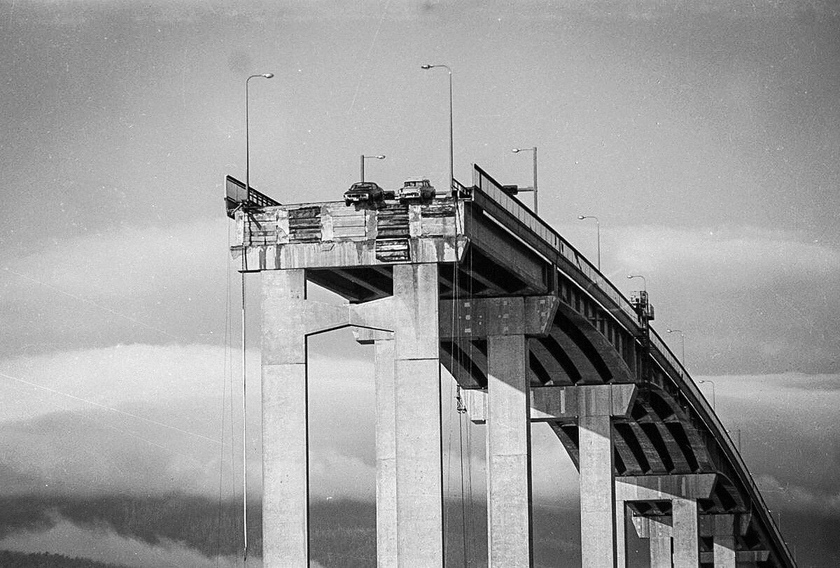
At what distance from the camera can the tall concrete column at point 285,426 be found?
55594mm

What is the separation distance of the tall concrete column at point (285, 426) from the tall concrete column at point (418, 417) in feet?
11.6

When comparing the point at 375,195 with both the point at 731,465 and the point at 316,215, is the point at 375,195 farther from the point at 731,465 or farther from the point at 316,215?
the point at 731,465

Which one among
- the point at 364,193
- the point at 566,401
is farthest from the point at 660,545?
the point at 364,193

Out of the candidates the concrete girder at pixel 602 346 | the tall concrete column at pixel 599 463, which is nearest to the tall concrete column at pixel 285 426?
the concrete girder at pixel 602 346

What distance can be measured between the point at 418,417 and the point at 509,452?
16310mm

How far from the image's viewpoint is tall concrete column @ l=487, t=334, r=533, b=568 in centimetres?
7000

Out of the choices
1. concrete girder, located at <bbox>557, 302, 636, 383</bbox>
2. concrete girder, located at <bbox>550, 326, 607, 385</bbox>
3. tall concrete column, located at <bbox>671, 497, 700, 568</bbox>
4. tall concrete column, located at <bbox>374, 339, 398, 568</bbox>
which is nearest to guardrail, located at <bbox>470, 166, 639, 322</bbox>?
concrete girder, located at <bbox>557, 302, 636, 383</bbox>

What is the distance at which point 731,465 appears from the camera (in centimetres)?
12406

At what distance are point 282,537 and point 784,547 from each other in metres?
96.3

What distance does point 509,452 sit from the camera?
70.8 metres

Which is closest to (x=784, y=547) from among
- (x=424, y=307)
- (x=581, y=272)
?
(x=581, y=272)

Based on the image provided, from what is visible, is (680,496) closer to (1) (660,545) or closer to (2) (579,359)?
(1) (660,545)

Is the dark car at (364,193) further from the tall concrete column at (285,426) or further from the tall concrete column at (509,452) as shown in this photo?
the tall concrete column at (509,452)

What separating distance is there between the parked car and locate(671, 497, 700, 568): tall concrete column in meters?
69.4
